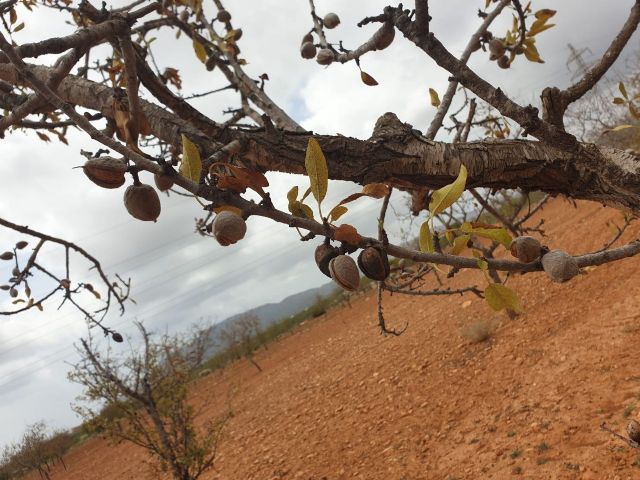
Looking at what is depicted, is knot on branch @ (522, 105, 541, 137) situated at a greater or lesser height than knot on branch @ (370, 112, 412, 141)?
lesser

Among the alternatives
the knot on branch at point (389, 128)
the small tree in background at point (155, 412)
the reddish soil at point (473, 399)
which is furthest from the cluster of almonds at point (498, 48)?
the small tree in background at point (155, 412)

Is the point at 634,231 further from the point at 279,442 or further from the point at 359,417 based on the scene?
the point at 279,442

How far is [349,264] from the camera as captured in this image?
78 centimetres

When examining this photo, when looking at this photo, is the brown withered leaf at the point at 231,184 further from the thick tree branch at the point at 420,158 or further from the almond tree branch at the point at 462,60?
the almond tree branch at the point at 462,60

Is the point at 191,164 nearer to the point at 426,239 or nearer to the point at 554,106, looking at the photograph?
the point at 426,239

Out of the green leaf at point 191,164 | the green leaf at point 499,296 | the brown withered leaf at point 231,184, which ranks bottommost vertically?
the green leaf at point 499,296

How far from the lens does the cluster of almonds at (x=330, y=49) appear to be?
1595 mm

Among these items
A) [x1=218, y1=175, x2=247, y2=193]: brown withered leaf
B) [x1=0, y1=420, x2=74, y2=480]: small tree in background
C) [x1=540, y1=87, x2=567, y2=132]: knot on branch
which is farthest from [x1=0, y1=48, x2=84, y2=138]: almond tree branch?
[x1=0, y1=420, x2=74, y2=480]: small tree in background

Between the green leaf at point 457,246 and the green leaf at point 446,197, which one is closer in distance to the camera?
the green leaf at point 446,197

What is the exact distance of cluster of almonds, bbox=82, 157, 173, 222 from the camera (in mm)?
696

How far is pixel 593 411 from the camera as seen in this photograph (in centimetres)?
463

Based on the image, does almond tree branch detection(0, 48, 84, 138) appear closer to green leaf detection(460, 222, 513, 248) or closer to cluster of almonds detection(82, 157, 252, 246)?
cluster of almonds detection(82, 157, 252, 246)

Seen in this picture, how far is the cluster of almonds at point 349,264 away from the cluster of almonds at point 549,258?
0.29 metres

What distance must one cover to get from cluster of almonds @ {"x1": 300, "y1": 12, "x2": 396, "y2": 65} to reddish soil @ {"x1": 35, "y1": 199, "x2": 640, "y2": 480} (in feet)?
12.1
